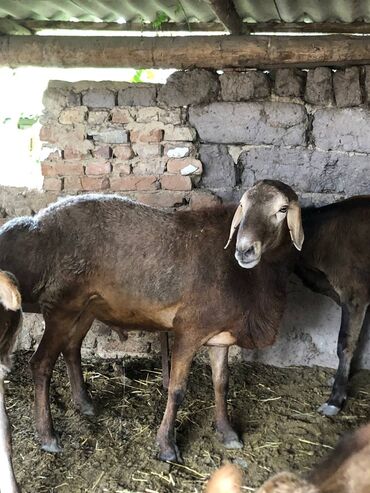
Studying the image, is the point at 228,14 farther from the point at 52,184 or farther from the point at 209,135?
the point at 52,184

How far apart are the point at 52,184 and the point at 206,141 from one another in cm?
142

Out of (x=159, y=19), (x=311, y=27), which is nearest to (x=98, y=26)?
(x=159, y=19)

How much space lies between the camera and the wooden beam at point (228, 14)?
423 centimetres

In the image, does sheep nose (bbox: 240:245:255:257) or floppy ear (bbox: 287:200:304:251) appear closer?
sheep nose (bbox: 240:245:255:257)

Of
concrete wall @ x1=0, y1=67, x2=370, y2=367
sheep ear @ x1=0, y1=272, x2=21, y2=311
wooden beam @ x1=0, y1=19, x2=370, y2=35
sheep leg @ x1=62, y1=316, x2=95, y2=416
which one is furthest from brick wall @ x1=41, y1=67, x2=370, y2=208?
sheep ear @ x1=0, y1=272, x2=21, y2=311

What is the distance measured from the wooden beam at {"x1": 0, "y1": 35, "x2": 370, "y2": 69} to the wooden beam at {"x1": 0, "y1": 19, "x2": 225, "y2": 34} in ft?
0.95

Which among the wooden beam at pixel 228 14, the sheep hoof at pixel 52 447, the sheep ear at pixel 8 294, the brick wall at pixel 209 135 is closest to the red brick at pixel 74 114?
the brick wall at pixel 209 135

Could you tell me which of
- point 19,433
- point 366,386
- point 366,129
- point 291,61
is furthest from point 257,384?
point 291,61

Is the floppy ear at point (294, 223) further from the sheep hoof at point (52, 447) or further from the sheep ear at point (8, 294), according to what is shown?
→ the sheep hoof at point (52, 447)

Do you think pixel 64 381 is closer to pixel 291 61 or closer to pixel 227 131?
pixel 227 131

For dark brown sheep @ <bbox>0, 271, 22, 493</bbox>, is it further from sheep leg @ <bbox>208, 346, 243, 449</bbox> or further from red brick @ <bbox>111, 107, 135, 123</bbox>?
red brick @ <bbox>111, 107, 135, 123</bbox>

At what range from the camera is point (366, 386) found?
16.4ft

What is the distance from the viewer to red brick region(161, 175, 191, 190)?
5156 mm

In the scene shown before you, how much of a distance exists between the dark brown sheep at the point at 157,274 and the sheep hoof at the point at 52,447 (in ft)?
0.09
